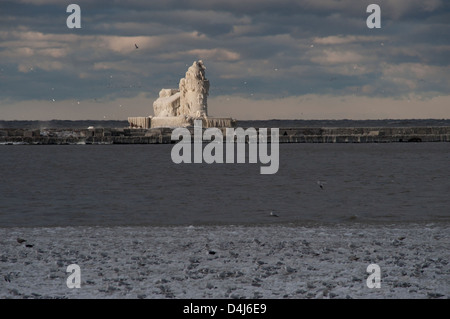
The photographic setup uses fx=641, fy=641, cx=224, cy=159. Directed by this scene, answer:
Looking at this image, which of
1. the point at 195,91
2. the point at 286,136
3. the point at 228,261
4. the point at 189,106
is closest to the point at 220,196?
the point at 228,261

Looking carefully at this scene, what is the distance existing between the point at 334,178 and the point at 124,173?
33.0 feet

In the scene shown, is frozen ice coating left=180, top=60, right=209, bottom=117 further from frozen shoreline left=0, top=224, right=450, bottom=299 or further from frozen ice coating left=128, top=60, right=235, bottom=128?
frozen shoreline left=0, top=224, right=450, bottom=299

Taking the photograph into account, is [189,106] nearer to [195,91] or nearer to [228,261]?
[195,91]

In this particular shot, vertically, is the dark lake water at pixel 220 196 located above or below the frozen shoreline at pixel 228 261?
above

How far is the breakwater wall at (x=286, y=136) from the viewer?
74.5m

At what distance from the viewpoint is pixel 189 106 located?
74.9 metres

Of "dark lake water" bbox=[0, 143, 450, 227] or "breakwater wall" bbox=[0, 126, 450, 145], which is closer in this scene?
"dark lake water" bbox=[0, 143, 450, 227]

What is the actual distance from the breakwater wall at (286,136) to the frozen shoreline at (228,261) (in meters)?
62.0

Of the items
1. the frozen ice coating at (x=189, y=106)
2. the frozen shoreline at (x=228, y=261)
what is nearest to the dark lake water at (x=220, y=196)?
the frozen shoreline at (x=228, y=261)

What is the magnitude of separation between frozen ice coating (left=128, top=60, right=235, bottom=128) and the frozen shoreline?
61621mm

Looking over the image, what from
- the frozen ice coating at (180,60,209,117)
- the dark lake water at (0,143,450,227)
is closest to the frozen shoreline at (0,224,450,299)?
the dark lake water at (0,143,450,227)

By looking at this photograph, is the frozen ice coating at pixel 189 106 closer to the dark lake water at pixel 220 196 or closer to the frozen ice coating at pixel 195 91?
the frozen ice coating at pixel 195 91

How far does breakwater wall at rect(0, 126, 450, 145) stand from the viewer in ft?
244

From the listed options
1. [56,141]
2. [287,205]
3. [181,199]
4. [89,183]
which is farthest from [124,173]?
[56,141]
